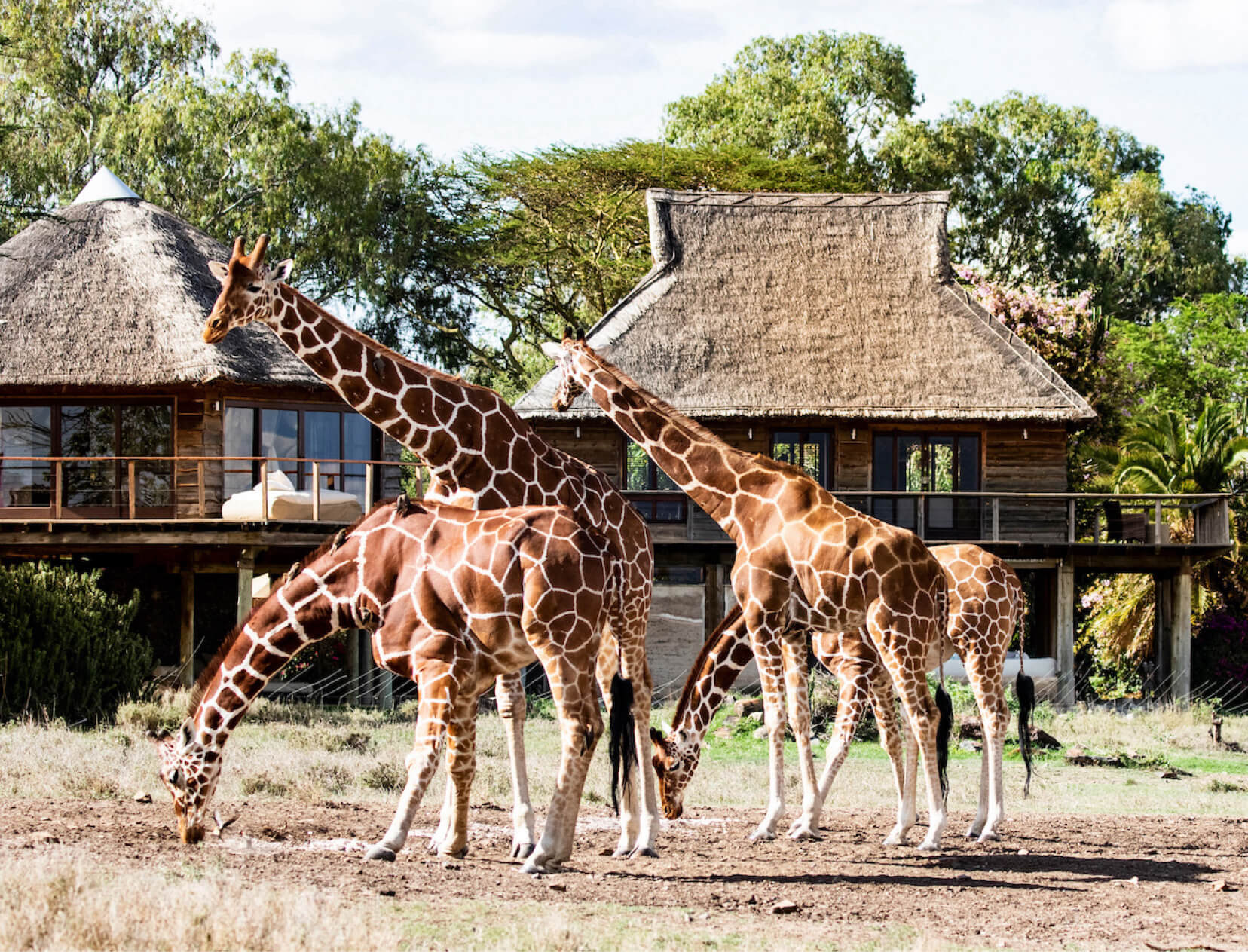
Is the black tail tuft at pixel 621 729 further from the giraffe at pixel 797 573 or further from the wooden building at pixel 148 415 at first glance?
the wooden building at pixel 148 415

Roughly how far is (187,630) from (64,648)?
14.0 feet

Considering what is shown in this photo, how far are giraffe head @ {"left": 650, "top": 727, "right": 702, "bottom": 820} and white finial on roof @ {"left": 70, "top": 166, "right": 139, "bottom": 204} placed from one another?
807 inches

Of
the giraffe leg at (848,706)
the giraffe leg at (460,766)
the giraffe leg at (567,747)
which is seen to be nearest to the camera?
the giraffe leg at (567,747)

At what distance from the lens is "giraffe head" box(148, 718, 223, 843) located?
30.9 feet

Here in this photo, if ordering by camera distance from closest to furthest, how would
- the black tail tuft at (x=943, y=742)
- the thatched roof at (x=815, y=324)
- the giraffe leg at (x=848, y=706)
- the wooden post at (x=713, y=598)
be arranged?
1. the black tail tuft at (x=943, y=742)
2. the giraffe leg at (x=848, y=706)
3. the wooden post at (x=713, y=598)
4. the thatched roof at (x=815, y=324)

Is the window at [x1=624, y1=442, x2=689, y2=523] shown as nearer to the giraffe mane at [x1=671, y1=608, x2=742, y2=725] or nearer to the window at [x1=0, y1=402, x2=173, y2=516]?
the window at [x1=0, y1=402, x2=173, y2=516]

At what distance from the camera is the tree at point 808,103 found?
137ft

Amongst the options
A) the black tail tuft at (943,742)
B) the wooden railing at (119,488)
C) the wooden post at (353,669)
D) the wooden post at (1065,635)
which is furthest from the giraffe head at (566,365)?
the wooden post at (1065,635)

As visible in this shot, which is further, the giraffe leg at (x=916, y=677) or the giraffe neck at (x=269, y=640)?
the giraffe leg at (x=916, y=677)

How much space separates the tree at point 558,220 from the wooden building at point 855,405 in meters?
8.77

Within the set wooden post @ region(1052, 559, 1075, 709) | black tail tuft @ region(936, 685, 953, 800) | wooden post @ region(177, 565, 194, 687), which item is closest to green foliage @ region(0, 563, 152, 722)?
wooden post @ region(177, 565, 194, 687)

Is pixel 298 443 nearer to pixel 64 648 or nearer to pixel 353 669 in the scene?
pixel 353 669

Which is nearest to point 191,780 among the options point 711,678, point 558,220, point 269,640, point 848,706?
point 269,640

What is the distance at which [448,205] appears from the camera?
130 ft
